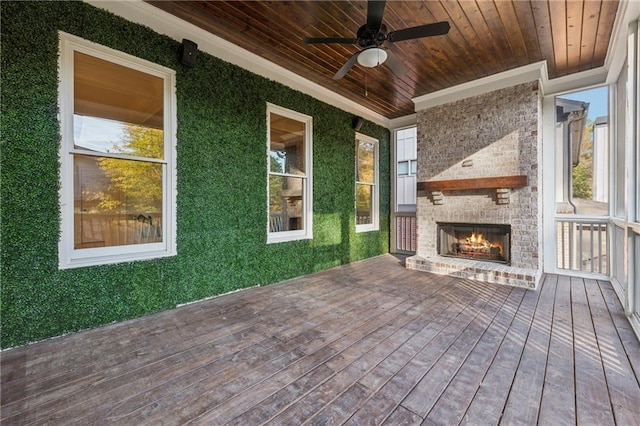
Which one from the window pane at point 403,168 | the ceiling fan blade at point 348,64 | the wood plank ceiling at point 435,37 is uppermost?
the wood plank ceiling at point 435,37

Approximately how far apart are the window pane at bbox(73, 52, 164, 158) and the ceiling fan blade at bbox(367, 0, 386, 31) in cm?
229

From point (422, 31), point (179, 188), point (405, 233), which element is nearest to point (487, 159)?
point (405, 233)

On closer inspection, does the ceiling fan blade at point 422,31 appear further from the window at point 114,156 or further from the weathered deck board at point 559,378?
the weathered deck board at point 559,378

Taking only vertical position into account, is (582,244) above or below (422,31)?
below

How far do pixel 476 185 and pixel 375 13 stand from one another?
10.4 feet

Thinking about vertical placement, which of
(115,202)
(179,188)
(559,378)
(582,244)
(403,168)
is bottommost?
(559,378)

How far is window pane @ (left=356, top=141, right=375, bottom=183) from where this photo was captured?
5848mm

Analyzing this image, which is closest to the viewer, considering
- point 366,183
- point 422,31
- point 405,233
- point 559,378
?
point 559,378

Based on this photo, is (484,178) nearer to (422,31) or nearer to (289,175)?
(422,31)

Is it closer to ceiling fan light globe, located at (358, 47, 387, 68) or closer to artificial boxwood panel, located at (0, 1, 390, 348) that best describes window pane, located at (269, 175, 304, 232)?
artificial boxwood panel, located at (0, 1, 390, 348)

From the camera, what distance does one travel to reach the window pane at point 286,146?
4.14m

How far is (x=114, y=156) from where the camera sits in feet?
9.02

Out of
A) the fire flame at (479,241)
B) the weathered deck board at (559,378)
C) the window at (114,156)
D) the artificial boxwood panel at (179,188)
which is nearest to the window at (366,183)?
the artificial boxwood panel at (179,188)

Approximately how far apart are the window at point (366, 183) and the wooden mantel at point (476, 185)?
1222mm
